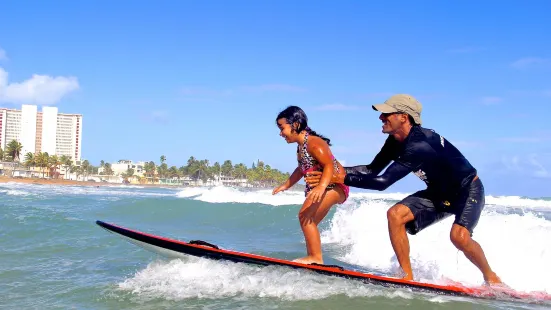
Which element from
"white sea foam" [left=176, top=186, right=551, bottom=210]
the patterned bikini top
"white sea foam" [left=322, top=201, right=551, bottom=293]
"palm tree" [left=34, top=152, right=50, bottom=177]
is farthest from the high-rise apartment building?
the patterned bikini top

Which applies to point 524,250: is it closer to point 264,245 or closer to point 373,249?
point 373,249

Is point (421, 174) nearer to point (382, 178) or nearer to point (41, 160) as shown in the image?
point (382, 178)

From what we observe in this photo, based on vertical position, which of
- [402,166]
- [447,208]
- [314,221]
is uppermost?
[402,166]

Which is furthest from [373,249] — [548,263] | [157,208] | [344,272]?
[157,208]

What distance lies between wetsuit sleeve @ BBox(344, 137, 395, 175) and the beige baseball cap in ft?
1.49

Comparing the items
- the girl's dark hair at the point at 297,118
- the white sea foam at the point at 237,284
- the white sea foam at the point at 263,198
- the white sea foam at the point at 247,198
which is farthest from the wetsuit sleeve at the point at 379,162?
the white sea foam at the point at 247,198

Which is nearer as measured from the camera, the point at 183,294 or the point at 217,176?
the point at 183,294

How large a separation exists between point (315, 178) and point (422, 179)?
3.27 ft

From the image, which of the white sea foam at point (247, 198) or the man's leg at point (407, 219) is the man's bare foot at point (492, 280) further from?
the white sea foam at point (247, 198)

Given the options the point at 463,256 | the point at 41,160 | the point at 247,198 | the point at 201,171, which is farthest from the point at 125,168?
the point at 463,256

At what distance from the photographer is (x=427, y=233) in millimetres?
9102

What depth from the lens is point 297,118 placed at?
4688 millimetres

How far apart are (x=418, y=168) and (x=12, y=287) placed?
4145 millimetres

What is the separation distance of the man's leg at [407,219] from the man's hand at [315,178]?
53 cm
